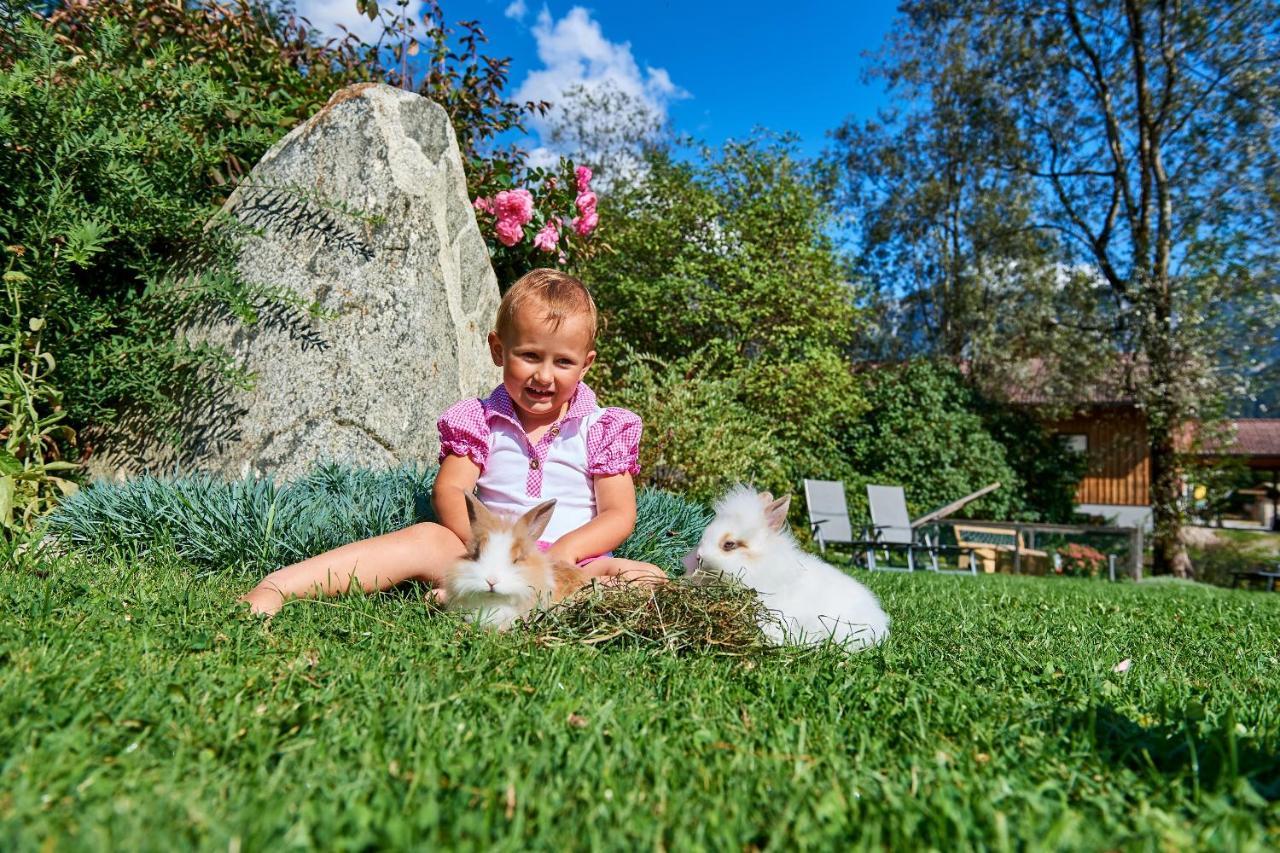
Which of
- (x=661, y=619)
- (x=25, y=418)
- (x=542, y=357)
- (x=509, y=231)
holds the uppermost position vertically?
(x=509, y=231)

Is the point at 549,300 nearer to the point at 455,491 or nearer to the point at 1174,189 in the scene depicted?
the point at 455,491

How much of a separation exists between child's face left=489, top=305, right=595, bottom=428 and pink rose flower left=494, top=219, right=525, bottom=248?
315 centimetres

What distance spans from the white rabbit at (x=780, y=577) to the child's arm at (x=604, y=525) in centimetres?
44

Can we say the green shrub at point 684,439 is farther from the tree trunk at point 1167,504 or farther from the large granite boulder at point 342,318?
the tree trunk at point 1167,504

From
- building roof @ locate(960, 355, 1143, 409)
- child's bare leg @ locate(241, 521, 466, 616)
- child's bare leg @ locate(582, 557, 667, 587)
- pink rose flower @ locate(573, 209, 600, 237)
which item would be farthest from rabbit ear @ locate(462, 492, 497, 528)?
building roof @ locate(960, 355, 1143, 409)

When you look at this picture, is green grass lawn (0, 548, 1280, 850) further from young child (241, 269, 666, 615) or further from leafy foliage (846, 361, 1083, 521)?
leafy foliage (846, 361, 1083, 521)

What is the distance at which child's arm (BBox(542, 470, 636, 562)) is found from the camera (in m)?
3.23

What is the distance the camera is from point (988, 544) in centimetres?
1466

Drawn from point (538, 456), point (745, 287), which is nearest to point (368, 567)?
point (538, 456)

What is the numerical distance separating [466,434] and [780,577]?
→ 148 cm

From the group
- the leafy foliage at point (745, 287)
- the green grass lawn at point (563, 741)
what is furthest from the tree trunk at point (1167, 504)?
the green grass lawn at point (563, 741)

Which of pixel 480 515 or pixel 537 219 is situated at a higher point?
pixel 537 219

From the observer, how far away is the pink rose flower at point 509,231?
6395mm

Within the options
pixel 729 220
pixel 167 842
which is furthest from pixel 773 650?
pixel 729 220
